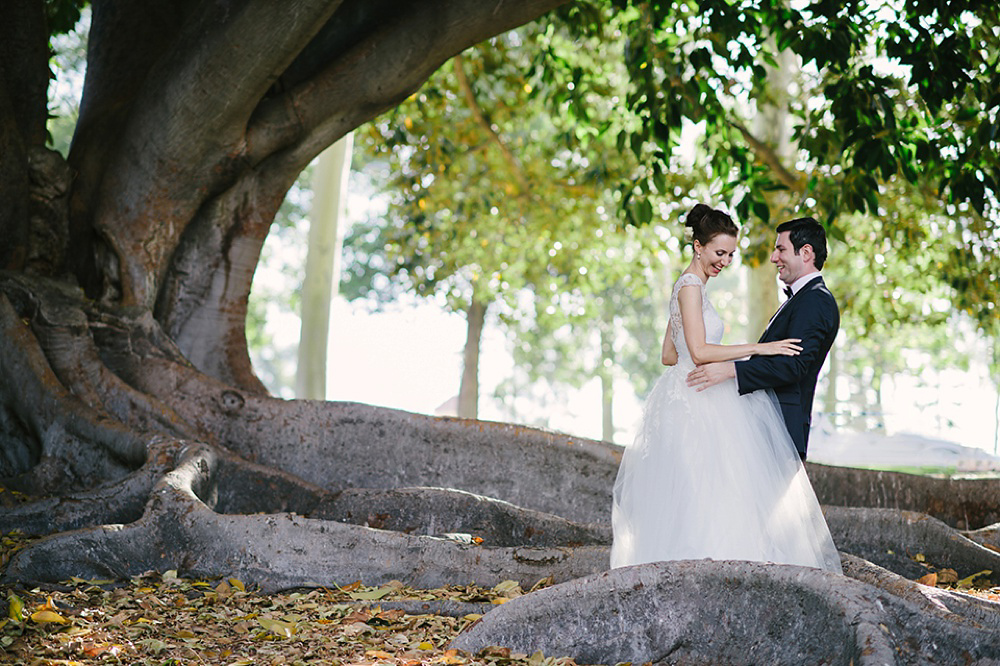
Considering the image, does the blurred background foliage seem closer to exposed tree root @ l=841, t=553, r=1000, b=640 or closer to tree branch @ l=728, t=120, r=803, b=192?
tree branch @ l=728, t=120, r=803, b=192

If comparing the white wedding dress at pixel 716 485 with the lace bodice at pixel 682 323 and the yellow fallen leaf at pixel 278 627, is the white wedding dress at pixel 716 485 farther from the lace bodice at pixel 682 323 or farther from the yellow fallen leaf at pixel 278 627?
the yellow fallen leaf at pixel 278 627

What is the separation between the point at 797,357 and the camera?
148 inches

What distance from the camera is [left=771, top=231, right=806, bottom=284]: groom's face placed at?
12.8 feet

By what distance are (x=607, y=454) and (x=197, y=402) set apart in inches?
101

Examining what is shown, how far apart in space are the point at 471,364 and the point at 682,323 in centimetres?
1693

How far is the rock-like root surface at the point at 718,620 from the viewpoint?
10.2 ft

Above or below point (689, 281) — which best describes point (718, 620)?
below

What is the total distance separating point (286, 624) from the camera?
372 cm

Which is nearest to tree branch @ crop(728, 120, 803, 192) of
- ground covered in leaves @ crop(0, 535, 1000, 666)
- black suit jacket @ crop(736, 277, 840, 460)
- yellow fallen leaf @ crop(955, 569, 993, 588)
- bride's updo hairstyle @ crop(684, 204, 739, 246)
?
yellow fallen leaf @ crop(955, 569, 993, 588)

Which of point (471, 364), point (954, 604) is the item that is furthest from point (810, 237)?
point (471, 364)

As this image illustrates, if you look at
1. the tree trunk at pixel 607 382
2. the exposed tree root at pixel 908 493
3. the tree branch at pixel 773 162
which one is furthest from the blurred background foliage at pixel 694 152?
the tree trunk at pixel 607 382

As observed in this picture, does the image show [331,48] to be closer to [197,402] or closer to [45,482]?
[197,402]

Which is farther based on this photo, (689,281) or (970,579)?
(970,579)

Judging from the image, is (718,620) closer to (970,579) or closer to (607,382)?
(970,579)
